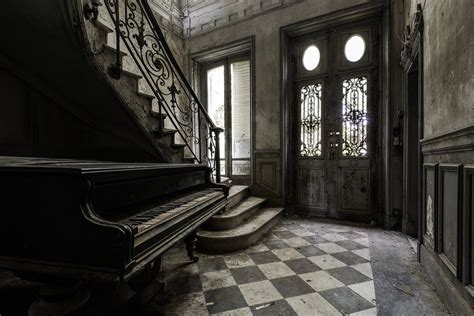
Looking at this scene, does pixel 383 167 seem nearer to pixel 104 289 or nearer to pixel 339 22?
pixel 339 22

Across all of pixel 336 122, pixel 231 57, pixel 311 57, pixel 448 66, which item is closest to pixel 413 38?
pixel 448 66

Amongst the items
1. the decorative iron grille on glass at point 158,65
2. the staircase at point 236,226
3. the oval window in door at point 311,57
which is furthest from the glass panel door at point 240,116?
the oval window in door at point 311,57

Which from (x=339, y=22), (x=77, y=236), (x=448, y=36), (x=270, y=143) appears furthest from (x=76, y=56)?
(x=339, y=22)

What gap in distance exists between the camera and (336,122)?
13.1 ft

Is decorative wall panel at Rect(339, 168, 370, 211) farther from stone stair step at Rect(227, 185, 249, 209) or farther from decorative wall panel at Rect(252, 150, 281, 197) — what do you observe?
stone stair step at Rect(227, 185, 249, 209)

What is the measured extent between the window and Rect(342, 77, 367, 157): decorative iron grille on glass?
1753 millimetres

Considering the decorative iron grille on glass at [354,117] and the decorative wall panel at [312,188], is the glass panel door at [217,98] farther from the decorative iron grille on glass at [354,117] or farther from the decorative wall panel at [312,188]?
the decorative iron grille on glass at [354,117]

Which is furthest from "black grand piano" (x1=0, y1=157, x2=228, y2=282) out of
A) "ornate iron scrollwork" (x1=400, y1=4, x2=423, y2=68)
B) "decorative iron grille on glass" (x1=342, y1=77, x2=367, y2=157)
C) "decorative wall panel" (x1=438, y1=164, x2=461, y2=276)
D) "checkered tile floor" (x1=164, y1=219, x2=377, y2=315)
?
"decorative iron grille on glass" (x1=342, y1=77, x2=367, y2=157)

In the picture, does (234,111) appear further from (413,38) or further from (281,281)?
(281,281)

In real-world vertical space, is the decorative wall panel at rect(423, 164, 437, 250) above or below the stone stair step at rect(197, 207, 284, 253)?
above

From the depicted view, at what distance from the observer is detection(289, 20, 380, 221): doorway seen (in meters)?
3.76

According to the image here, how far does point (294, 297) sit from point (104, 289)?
1.36 metres

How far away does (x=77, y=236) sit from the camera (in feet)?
2.84

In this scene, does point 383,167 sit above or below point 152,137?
below
